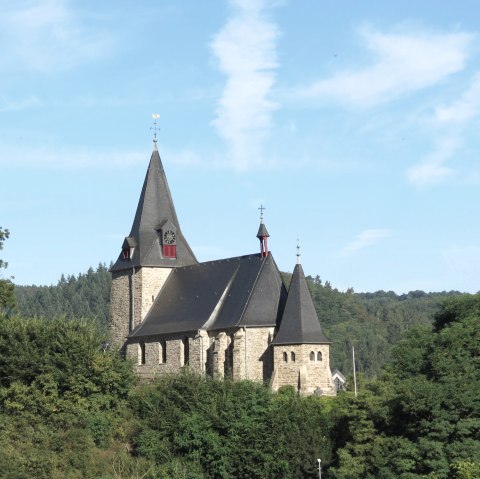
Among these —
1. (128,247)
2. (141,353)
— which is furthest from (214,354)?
(128,247)

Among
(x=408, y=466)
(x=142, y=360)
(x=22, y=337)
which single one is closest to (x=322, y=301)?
(x=142, y=360)

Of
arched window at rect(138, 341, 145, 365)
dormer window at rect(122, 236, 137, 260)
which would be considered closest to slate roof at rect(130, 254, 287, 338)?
arched window at rect(138, 341, 145, 365)

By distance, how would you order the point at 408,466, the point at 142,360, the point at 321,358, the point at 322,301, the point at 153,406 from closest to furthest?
1. the point at 408,466
2. the point at 153,406
3. the point at 321,358
4. the point at 142,360
5. the point at 322,301

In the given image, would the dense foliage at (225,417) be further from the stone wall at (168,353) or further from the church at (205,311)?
the stone wall at (168,353)

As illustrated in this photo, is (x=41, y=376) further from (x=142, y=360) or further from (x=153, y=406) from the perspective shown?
(x=142, y=360)

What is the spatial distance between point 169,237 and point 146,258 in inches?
81.2

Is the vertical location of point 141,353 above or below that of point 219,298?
below

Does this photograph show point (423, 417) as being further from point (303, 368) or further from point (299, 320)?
point (299, 320)

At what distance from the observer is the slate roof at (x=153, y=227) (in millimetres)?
64688

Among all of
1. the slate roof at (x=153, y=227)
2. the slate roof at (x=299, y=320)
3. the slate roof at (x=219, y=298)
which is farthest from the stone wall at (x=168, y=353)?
the slate roof at (x=299, y=320)

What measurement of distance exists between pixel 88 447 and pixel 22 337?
26.3 ft

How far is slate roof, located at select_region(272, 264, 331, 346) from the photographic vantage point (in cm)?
5441

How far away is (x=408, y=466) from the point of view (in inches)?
1420

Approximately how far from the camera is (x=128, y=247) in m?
65.3
